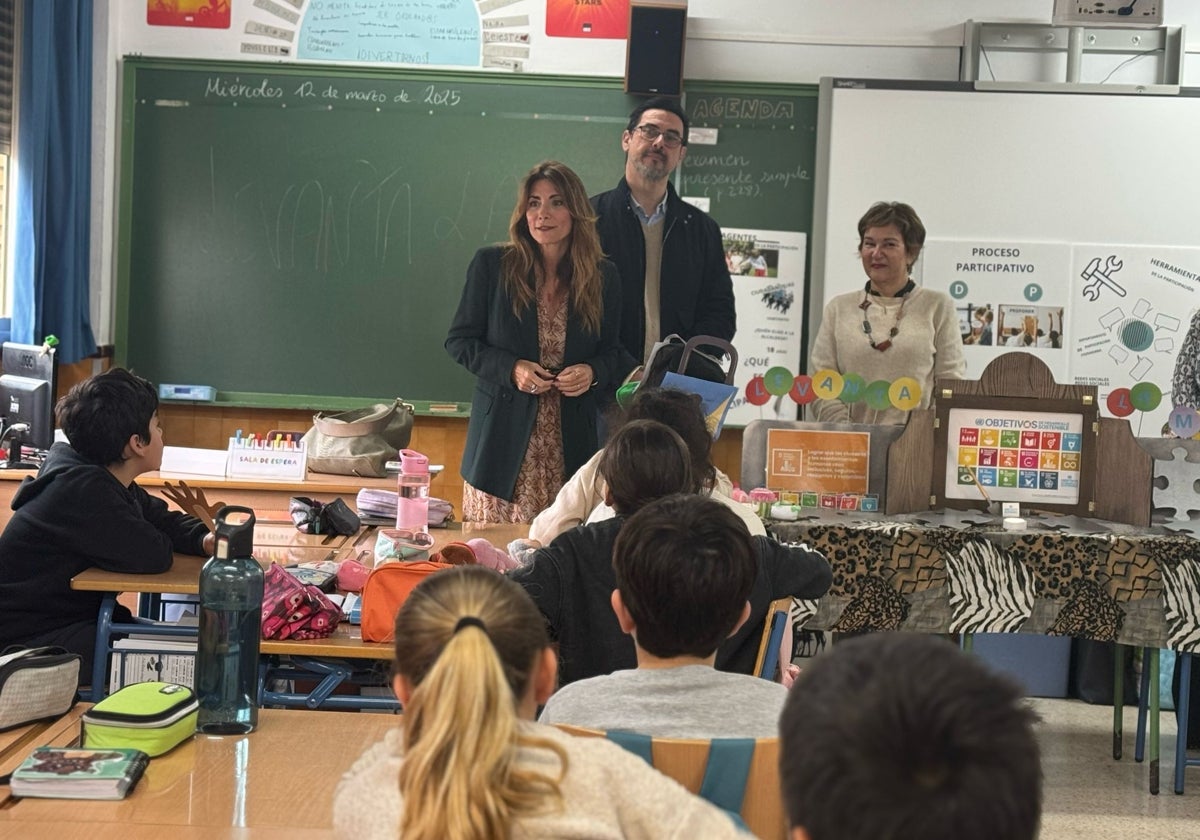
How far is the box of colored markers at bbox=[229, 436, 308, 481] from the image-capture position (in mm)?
4906

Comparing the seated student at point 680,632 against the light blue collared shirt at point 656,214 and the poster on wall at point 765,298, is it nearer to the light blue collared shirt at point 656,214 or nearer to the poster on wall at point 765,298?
the light blue collared shirt at point 656,214

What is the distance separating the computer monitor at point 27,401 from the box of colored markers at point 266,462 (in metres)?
0.63

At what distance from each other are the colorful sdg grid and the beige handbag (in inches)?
83.1

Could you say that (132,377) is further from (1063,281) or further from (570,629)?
(1063,281)

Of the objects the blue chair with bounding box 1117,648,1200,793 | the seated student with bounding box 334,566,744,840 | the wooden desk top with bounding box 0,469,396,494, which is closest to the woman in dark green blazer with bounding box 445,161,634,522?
the wooden desk top with bounding box 0,469,396,494

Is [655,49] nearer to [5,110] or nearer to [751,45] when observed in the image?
[751,45]

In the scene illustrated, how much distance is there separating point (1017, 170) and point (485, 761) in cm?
533

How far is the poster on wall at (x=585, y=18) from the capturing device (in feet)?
20.2

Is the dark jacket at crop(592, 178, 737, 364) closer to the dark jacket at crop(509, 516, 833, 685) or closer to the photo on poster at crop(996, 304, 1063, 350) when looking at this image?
the photo on poster at crop(996, 304, 1063, 350)

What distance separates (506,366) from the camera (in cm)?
425

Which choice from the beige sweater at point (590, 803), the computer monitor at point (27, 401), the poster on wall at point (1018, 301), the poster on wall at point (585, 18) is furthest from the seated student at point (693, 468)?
the poster on wall at point (585, 18)

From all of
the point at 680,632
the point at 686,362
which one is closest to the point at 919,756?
the point at 680,632

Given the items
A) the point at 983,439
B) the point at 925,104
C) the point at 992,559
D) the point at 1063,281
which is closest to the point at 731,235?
the point at 925,104

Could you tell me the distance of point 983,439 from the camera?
4133 mm
